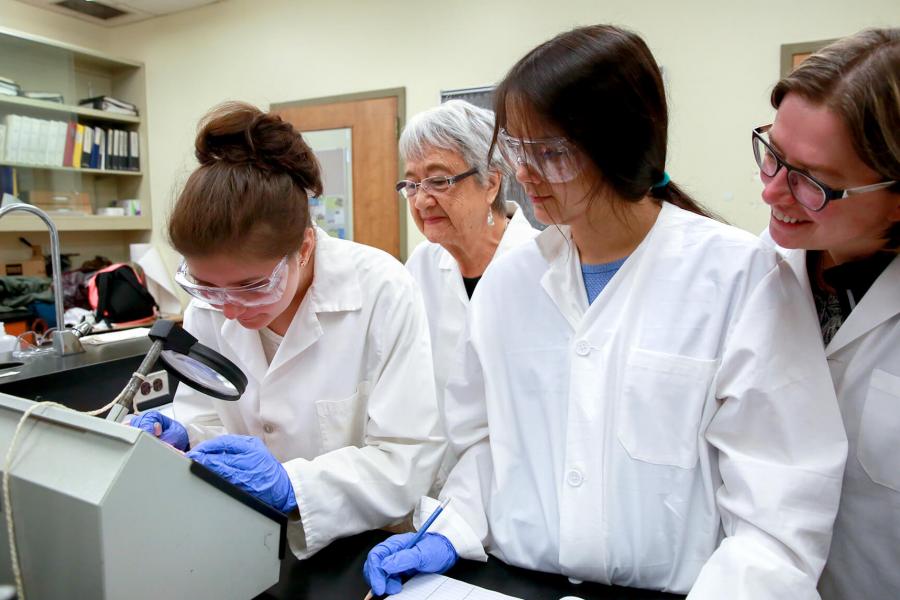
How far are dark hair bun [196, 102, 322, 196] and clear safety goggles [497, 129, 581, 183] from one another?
440mm

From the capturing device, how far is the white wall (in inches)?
111

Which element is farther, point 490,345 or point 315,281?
point 315,281

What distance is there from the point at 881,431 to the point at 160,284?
4643 mm

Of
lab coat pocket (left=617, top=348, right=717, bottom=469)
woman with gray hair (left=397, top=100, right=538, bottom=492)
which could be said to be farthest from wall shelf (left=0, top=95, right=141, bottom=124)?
lab coat pocket (left=617, top=348, right=717, bottom=469)

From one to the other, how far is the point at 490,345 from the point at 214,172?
0.60m

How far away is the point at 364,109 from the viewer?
379 centimetres

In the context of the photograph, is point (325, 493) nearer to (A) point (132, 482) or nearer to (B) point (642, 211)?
(A) point (132, 482)

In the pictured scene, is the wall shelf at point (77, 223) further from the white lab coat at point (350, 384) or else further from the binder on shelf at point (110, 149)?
the white lab coat at point (350, 384)

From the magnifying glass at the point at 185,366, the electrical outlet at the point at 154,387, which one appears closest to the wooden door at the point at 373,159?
the electrical outlet at the point at 154,387

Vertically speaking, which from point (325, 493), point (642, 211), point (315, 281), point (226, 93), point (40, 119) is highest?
point (226, 93)

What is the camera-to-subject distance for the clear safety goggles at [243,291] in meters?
1.07

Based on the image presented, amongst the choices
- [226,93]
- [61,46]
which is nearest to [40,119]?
[61,46]

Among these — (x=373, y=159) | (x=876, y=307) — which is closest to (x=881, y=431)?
(x=876, y=307)

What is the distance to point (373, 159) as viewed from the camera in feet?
12.5
